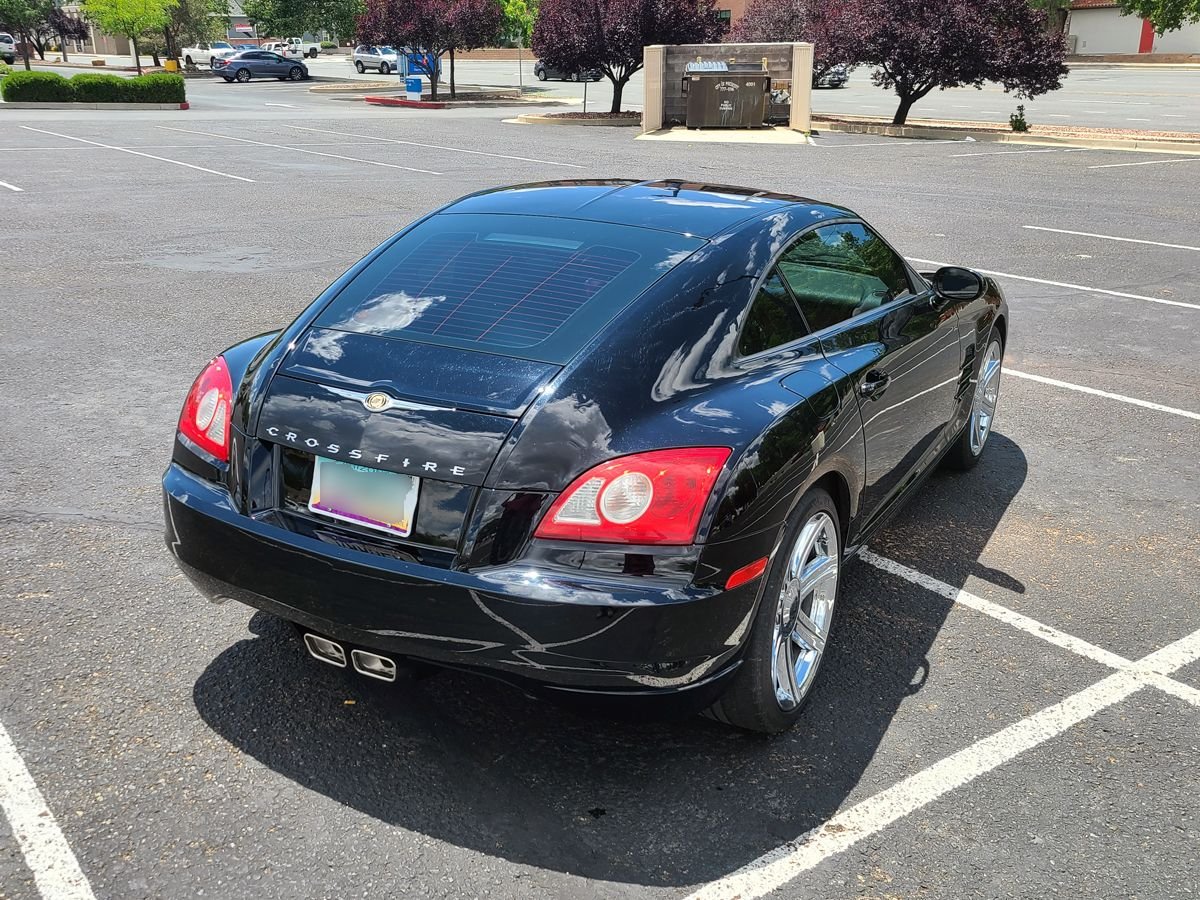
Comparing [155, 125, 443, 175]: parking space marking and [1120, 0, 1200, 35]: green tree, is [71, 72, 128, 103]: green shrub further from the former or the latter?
[1120, 0, 1200, 35]: green tree

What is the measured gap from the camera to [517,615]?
280 cm

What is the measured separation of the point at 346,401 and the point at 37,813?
4.49 ft

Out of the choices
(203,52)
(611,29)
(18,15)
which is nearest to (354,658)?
(611,29)

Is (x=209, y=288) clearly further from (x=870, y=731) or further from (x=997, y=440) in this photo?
(x=870, y=731)

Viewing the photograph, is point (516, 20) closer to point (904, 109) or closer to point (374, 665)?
point (904, 109)

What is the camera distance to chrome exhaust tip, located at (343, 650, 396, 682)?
3.02 m

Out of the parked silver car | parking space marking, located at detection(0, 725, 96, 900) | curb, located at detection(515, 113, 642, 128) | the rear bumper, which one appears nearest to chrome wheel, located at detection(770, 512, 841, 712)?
the rear bumper

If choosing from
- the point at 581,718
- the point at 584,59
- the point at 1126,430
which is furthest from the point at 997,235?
the point at 584,59

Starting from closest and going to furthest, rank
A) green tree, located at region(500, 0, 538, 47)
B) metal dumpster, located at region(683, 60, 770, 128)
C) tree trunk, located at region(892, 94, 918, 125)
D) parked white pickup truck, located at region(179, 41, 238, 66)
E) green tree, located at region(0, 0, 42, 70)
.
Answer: metal dumpster, located at region(683, 60, 770, 128), tree trunk, located at region(892, 94, 918, 125), green tree, located at region(500, 0, 538, 47), parked white pickup truck, located at region(179, 41, 238, 66), green tree, located at region(0, 0, 42, 70)

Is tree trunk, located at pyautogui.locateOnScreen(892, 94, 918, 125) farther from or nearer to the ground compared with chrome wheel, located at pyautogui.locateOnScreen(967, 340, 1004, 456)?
farther from the ground

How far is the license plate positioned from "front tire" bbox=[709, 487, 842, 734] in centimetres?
103

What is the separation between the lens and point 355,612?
296 centimetres

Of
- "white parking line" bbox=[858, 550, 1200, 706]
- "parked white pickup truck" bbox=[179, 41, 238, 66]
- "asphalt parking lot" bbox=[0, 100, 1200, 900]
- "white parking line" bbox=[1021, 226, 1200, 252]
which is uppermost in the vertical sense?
"parked white pickup truck" bbox=[179, 41, 238, 66]

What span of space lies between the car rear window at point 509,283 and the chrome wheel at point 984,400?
8.39ft
